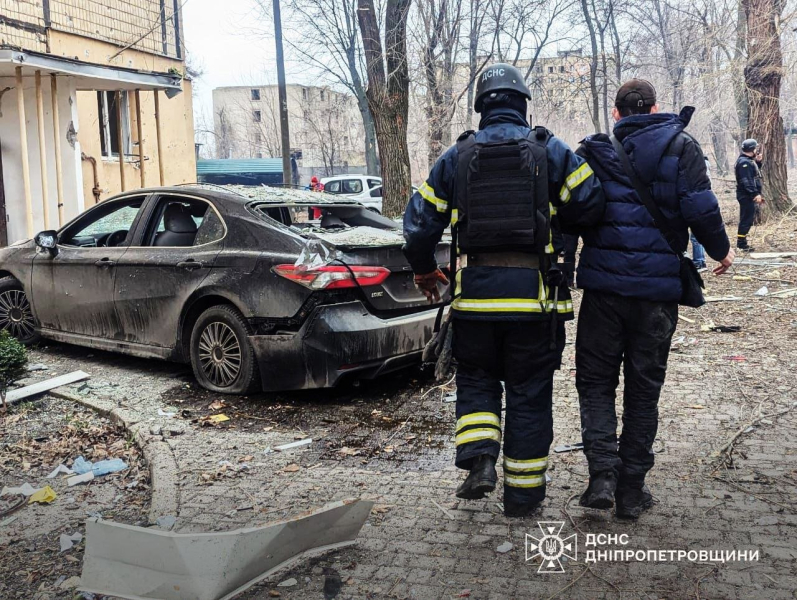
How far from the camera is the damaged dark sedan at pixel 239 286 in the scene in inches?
209

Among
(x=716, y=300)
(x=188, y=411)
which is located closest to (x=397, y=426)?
(x=188, y=411)

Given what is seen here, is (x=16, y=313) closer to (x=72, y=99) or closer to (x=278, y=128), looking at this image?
(x=72, y=99)

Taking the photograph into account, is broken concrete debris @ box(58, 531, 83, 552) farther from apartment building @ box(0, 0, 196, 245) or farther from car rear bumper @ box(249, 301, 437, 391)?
apartment building @ box(0, 0, 196, 245)

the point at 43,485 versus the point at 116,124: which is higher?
the point at 116,124

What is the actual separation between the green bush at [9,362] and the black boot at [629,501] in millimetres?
4322

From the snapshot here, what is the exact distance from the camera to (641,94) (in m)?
3.57

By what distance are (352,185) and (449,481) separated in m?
21.8

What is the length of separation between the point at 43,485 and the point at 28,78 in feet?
33.4

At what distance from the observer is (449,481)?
13.4ft

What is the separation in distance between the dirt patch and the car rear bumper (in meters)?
1.08

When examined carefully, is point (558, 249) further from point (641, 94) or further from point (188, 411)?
point (188, 411)

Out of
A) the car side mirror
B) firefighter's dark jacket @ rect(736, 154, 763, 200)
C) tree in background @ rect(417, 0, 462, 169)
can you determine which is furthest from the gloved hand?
tree in background @ rect(417, 0, 462, 169)

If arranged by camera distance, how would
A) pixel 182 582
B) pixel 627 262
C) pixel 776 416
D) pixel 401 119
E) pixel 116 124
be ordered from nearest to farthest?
pixel 182 582 → pixel 627 262 → pixel 776 416 → pixel 401 119 → pixel 116 124

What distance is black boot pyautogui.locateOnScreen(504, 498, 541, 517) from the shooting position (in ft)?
11.5
